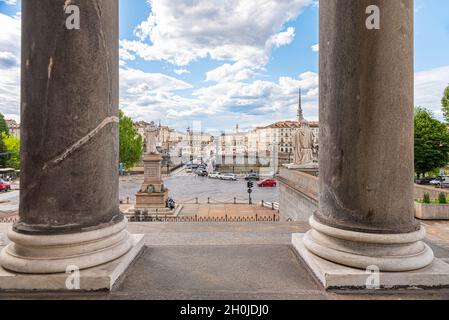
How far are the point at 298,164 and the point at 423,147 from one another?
2948 cm

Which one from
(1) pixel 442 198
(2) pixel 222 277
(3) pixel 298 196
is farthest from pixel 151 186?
(2) pixel 222 277

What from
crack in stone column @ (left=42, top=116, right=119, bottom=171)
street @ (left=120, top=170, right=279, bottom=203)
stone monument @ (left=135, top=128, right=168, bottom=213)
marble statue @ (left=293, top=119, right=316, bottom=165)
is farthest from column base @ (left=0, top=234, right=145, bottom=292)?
street @ (left=120, top=170, right=279, bottom=203)

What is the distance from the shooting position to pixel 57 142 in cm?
316

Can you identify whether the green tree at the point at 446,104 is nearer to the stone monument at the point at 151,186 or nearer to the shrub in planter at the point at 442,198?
the shrub in planter at the point at 442,198

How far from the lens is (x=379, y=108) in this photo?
3.24 metres

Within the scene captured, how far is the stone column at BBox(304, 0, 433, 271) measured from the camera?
10.6 feet

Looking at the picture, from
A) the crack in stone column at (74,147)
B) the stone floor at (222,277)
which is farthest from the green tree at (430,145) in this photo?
the crack in stone column at (74,147)

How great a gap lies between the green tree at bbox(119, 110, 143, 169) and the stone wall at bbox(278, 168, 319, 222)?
39.9m

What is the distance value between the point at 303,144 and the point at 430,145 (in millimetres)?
30503

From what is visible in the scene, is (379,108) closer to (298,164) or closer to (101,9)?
(101,9)

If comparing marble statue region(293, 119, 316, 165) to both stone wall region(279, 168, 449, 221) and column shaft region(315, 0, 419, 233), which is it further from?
column shaft region(315, 0, 419, 233)

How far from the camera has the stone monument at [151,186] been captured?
2316 centimetres
